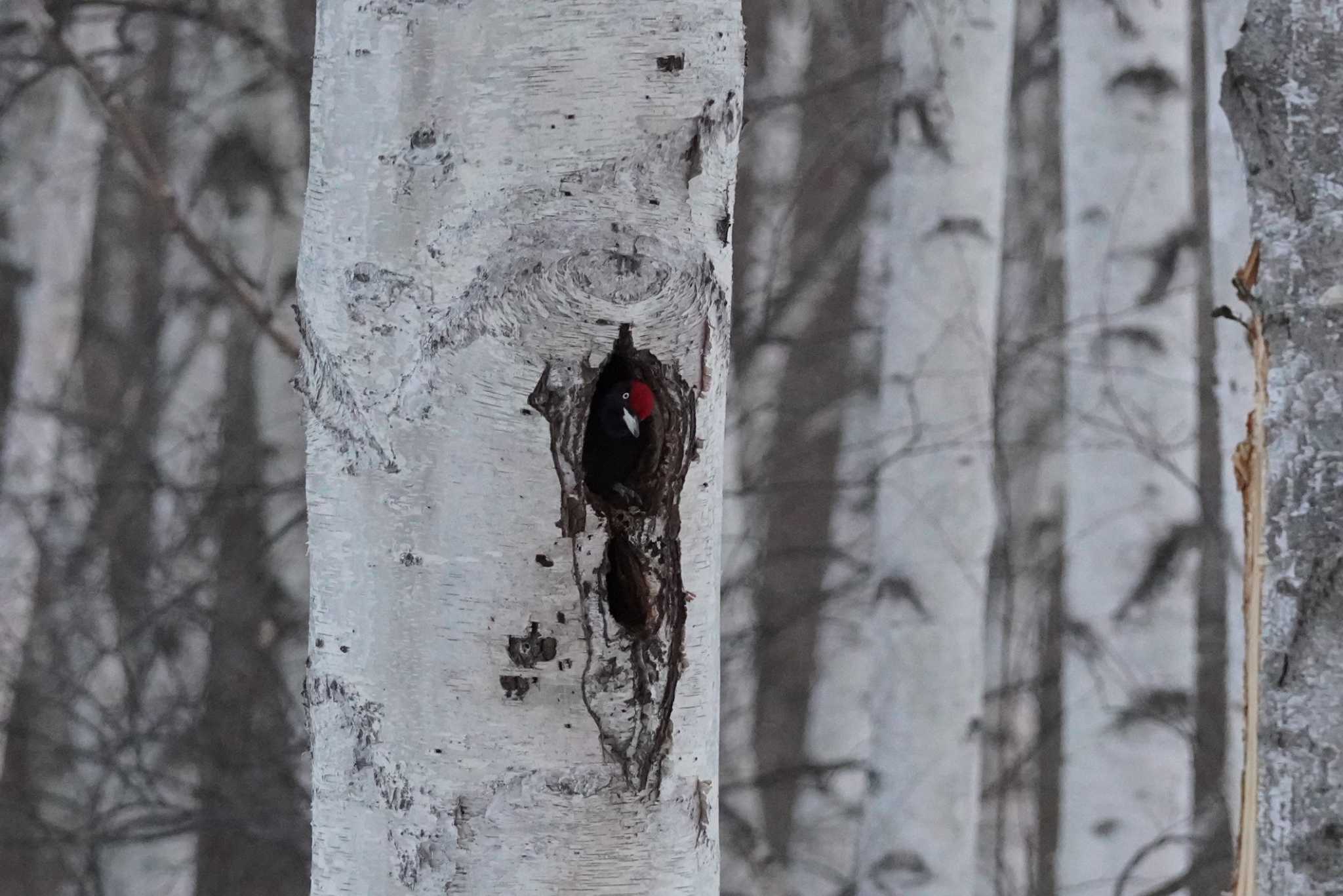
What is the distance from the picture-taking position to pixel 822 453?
6.04 meters

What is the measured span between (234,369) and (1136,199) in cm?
379

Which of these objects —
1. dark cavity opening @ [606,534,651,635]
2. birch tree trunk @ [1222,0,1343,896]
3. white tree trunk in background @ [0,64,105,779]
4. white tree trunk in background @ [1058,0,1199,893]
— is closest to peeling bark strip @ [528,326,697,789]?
dark cavity opening @ [606,534,651,635]

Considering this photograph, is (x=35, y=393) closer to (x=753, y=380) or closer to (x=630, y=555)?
(x=753, y=380)

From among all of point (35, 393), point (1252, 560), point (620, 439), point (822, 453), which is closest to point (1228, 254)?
point (1252, 560)

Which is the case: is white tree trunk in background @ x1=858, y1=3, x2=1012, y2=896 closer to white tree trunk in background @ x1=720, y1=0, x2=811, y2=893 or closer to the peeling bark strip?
white tree trunk in background @ x1=720, y1=0, x2=811, y2=893

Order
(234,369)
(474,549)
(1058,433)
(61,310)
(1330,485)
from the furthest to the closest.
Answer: (1058,433), (234,369), (61,310), (1330,485), (474,549)

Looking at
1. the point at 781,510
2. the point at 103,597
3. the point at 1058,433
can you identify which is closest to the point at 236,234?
the point at 103,597

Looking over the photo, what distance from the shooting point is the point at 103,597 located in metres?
4.82

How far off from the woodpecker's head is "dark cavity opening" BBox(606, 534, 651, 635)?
73 mm

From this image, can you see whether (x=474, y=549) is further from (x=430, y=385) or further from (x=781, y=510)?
(x=781, y=510)

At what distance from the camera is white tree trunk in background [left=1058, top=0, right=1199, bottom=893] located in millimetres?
2781

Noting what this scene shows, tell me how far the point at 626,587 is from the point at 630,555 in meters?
0.02

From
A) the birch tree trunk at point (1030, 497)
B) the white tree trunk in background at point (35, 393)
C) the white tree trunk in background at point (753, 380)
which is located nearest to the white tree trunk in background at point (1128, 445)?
the white tree trunk in background at point (753, 380)

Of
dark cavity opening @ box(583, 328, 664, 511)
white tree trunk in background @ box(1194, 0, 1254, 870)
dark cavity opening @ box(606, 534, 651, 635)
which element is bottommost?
dark cavity opening @ box(606, 534, 651, 635)
